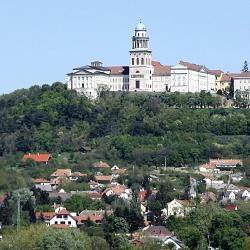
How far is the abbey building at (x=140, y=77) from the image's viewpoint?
352ft

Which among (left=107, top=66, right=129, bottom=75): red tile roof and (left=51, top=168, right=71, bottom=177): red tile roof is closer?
(left=51, top=168, right=71, bottom=177): red tile roof

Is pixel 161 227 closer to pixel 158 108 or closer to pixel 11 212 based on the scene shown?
pixel 11 212

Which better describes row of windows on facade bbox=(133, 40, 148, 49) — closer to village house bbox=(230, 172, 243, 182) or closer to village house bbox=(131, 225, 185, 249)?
village house bbox=(230, 172, 243, 182)

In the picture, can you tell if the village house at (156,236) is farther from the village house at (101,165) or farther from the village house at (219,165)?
the village house at (101,165)

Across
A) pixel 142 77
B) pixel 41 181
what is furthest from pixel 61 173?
pixel 142 77

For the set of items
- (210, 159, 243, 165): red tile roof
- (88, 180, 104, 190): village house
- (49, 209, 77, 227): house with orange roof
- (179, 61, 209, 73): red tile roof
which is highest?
(179, 61, 209, 73): red tile roof

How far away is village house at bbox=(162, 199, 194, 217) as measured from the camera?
6994 cm

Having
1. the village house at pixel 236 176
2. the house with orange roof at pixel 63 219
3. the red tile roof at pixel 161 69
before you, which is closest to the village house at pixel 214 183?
the village house at pixel 236 176

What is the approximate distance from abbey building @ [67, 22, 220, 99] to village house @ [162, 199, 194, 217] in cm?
3324

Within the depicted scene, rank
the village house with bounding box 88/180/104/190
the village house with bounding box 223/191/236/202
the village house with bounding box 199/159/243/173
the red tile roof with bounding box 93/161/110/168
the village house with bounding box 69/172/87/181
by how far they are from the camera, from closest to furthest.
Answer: the village house with bounding box 223/191/236/202 < the village house with bounding box 88/180/104/190 < the village house with bounding box 69/172/87/181 < the village house with bounding box 199/159/243/173 < the red tile roof with bounding box 93/161/110/168

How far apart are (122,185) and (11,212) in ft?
61.7

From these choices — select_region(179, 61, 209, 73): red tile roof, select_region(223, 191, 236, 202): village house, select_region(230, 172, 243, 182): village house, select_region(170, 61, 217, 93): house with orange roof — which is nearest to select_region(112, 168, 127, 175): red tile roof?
select_region(230, 172, 243, 182): village house

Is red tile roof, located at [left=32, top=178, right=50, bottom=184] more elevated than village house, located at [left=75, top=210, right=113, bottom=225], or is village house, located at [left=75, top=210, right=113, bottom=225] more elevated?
red tile roof, located at [left=32, top=178, right=50, bottom=184]

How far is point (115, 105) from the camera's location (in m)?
102
